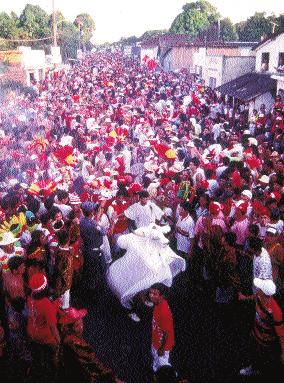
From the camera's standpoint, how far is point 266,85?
62.6 feet

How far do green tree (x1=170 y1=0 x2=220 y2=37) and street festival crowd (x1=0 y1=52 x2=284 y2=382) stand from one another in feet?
230

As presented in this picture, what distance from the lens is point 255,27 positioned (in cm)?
5666

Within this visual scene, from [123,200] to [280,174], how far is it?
10.4 ft

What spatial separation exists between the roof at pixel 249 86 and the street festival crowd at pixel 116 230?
5801 millimetres

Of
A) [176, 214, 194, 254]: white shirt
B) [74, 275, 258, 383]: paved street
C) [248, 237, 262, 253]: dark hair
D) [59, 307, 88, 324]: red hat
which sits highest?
[248, 237, 262, 253]: dark hair

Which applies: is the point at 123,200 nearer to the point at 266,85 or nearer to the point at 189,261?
the point at 189,261

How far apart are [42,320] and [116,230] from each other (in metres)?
3.05

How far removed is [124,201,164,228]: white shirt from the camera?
6.95 meters

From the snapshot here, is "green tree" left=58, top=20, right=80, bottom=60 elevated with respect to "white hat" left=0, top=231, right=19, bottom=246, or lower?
elevated

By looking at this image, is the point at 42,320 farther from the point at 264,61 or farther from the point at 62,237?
the point at 264,61

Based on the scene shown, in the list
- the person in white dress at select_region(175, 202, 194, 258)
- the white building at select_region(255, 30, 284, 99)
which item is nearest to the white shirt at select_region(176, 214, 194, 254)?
the person in white dress at select_region(175, 202, 194, 258)

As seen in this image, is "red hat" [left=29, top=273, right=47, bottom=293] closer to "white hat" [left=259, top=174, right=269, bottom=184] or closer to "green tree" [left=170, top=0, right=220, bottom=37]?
"white hat" [left=259, top=174, right=269, bottom=184]

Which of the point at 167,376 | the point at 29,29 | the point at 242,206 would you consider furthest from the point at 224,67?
the point at 29,29

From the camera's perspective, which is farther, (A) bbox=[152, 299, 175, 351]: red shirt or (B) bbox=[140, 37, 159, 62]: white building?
(B) bbox=[140, 37, 159, 62]: white building
